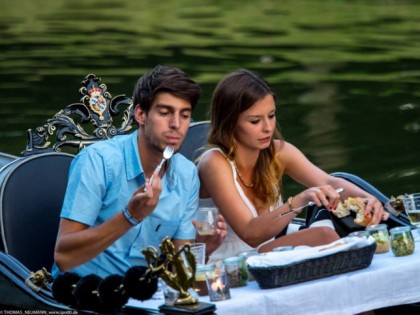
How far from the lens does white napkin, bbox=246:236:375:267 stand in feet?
12.6

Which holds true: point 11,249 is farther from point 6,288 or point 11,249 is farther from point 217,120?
point 217,120

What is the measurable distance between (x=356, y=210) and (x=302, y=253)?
0.74m

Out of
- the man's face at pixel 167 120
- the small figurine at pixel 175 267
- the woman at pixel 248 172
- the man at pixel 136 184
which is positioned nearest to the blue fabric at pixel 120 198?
the man at pixel 136 184

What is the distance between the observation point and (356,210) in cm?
459

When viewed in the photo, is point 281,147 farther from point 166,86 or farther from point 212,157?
point 166,86

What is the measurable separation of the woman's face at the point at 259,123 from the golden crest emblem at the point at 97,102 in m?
0.69

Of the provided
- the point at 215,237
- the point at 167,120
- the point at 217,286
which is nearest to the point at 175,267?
the point at 217,286

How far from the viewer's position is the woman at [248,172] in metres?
4.56

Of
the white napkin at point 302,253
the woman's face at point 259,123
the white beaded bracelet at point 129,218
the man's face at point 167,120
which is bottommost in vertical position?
the white napkin at point 302,253

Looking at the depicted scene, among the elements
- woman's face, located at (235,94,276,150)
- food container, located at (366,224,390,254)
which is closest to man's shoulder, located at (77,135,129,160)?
woman's face, located at (235,94,276,150)

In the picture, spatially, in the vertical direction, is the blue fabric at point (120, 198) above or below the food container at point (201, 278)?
above

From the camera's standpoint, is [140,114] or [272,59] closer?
[140,114]

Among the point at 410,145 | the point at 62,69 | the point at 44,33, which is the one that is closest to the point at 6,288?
the point at 410,145

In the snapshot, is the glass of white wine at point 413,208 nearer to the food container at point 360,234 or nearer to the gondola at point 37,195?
the gondola at point 37,195
